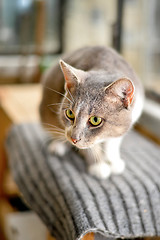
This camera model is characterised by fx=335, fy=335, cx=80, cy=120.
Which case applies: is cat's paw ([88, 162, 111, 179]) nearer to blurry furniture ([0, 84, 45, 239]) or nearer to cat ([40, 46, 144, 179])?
cat ([40, 46, 144, 179])

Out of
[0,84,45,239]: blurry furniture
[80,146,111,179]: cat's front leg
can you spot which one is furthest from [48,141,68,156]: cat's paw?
[0,84,45,239]: blurry furniture

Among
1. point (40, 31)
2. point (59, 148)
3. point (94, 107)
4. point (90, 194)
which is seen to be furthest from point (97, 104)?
point (40, 31)

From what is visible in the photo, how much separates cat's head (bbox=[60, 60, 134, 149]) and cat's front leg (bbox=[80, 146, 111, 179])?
14 cm

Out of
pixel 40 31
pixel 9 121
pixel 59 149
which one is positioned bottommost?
pixel 40 31

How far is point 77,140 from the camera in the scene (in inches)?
29.9

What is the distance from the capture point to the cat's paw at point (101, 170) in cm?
93

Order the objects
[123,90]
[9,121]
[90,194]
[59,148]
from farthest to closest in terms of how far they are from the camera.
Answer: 1. [9,121]
2. [59,148]
3. [90,194]
4. [123,90]

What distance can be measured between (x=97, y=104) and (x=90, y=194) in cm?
24

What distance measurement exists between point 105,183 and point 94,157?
9cm

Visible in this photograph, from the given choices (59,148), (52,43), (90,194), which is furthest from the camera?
(52,43)

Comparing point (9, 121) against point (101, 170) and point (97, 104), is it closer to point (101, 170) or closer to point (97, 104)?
point (101, 170)

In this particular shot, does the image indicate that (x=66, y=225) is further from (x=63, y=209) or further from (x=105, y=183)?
(x=105, y=183)

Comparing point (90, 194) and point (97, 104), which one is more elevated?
point (97, 104)

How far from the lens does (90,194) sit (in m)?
0.84
